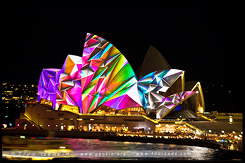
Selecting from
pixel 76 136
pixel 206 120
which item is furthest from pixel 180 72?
pixel 76 136

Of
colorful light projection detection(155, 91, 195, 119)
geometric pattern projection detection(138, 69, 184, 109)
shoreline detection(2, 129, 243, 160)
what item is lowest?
shoreline detection(2, 129, 243, 160)

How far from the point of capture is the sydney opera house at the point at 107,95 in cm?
5712

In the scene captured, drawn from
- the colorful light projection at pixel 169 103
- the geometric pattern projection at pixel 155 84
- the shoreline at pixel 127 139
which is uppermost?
the geometric pattern projection at pixel 155 84

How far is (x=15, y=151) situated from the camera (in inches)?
1265

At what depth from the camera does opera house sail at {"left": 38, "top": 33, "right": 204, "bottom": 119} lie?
57156mm

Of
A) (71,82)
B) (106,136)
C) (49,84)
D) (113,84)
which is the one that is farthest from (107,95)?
(49,84)

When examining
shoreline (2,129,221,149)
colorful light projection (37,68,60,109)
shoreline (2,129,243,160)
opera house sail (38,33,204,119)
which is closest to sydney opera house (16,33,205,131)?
opera house sail (38,33,204,119)

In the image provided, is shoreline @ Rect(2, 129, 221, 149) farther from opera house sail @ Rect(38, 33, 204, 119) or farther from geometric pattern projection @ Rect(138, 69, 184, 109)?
geometric pattern projection @ Rect(138, 69, 184, 109)

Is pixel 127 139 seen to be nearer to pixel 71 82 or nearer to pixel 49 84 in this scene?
pixel 71 82

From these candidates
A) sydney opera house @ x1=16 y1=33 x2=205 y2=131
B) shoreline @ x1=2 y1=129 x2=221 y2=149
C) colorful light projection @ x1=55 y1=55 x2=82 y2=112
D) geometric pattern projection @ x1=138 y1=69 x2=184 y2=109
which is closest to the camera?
shoreline @ x1=2 y1=129 x2=221 y2=149

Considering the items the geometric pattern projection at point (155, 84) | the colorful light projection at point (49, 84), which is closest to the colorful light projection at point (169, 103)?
the geometric pattern projection at point (155, 84)

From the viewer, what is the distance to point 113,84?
5747 cm

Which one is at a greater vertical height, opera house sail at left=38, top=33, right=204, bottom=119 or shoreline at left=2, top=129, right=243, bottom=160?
opera house sail at left=38, top=33, right=204, bottom=119

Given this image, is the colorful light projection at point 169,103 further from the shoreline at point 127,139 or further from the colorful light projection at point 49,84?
the colorful light projection at point 49,84
